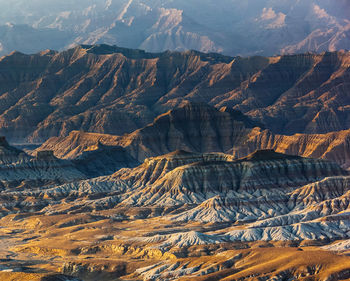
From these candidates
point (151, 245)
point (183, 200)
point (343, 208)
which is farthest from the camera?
point (183, 200)

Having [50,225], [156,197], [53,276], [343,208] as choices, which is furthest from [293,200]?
[53,276]

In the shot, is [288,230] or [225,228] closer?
[288,230]

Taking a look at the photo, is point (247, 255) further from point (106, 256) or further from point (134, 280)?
point (106, 256)

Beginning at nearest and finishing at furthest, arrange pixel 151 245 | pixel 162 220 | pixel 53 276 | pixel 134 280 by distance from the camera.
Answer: pixel 53 276
pixel 134 280
pixel 151 245
pixel 162 220

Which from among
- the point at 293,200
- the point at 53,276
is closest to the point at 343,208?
the point at 293,200

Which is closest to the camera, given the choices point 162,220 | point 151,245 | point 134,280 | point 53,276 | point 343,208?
point 53,276

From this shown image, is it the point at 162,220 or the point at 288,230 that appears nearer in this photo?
the point at 288,230

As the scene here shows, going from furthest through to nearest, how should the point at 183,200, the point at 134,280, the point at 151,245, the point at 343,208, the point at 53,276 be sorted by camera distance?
1. the point at 183,200
2. the point at 343,208
3. the point at 151,245
4. the point at 134,280
5. the point at 53,276

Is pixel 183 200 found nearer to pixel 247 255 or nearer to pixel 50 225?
pixel 50 225

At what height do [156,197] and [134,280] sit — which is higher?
[156,197]
